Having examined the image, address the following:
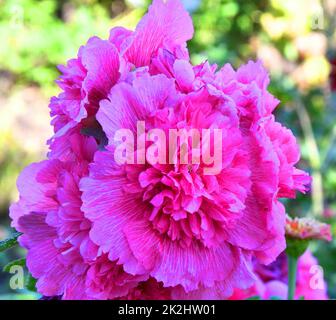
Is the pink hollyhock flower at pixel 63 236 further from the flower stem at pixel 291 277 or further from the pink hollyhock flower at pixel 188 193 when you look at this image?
the flower stem at pixel 291 277

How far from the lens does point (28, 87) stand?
11.8 feet

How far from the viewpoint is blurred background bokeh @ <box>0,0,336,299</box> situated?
2197 mm

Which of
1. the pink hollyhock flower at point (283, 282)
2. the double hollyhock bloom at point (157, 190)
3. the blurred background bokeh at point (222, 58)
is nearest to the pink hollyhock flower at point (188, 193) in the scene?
the double hollyhock bloom at point (157, 190)

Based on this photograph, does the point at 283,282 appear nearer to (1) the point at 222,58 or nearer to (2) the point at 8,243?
(2) the point at 8,243

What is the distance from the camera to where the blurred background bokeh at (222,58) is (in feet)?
7.21

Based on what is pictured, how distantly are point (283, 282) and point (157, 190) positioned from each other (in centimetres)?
39

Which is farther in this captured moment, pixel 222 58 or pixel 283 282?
pixel 222 58

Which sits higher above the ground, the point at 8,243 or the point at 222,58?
the point at 222,58

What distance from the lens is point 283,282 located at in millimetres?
759

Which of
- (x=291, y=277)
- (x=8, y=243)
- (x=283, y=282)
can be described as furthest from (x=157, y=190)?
(x=283, y=282)

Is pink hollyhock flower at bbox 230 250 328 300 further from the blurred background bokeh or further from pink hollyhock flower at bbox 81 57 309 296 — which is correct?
the blurred background bokeh

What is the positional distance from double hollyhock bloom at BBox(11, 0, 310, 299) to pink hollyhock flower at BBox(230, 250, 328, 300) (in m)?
0.20

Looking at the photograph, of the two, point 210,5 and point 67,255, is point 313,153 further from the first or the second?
point 67,255

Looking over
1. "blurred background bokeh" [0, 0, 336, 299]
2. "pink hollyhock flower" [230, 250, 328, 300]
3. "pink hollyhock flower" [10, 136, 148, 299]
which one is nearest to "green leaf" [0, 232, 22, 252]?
"pink hollyhock flower" [10, 136, 148, 299]
